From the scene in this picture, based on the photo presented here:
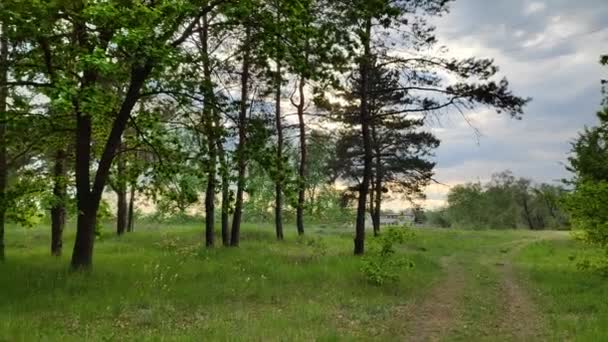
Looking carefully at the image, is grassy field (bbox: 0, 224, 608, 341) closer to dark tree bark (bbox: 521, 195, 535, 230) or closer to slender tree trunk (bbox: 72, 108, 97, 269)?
slender tree trunk (bbox: 72, 108, 97, 269)

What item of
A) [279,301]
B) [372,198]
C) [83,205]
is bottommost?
[279,301]

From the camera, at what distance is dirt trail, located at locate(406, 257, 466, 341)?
30.6 ft

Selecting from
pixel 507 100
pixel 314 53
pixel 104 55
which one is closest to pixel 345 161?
pixel 507 100

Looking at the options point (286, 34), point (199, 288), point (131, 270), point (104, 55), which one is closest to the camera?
point (104, 55)

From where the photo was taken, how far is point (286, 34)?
44.5 feet

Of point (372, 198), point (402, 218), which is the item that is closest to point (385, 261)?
point (402, 218)

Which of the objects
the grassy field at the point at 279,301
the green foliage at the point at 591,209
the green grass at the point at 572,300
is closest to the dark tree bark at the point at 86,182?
the grassy field at the point at 279,301

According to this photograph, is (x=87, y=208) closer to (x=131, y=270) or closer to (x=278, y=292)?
(x=131, y=270)

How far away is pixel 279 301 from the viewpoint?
39.4ft

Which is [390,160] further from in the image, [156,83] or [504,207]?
[504,207]

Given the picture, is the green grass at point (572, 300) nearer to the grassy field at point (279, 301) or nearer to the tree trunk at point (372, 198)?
the grassy field at point (279, 301)

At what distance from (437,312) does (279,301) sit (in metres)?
3.70

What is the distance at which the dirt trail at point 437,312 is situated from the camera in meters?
9.34

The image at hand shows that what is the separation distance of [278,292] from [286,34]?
6.90m
